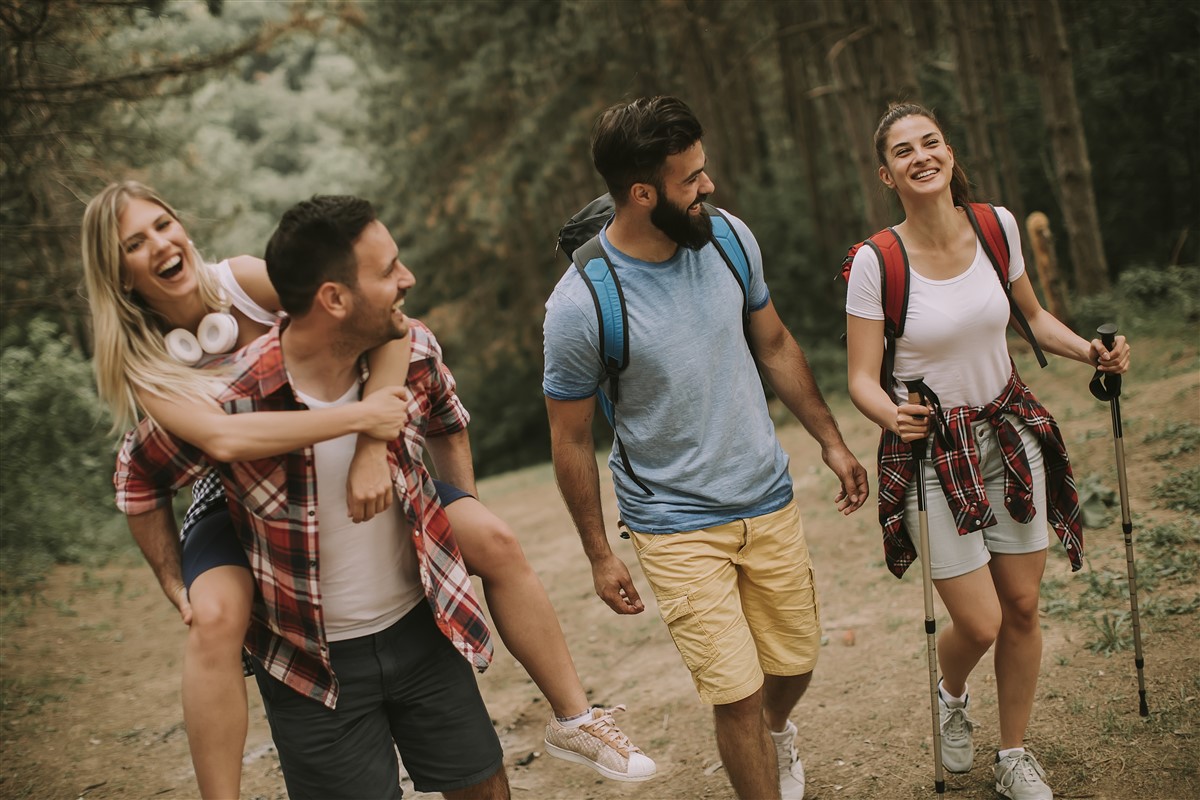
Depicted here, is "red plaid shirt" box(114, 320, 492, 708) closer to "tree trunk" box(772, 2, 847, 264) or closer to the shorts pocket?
the shorts pocket

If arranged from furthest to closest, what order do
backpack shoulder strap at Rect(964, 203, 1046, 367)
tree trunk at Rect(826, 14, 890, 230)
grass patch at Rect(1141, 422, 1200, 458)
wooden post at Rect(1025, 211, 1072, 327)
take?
tree trunk at Rect(826, 14, 890, 230) → wooden post at Rect(1025, 211, 1072, 327) → grass patch at Rect(1141, 422, 1200, 458) → backpack shoulder strap at Rect(964, 203, 1046, 367)

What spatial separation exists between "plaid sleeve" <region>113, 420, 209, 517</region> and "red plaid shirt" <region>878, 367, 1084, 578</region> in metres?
2.31

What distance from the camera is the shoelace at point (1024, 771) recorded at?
3.85 m

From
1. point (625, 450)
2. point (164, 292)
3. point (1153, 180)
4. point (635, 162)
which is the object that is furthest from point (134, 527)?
point (1153, 180)

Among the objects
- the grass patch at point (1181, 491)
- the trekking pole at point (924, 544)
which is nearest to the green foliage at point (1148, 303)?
the grass patch at point (1181, 491)

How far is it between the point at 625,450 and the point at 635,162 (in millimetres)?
971

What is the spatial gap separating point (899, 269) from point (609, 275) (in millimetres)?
980

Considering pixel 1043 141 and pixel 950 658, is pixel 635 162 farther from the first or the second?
pixel 1043 141

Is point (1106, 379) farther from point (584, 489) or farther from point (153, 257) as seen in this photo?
point (153, 257)

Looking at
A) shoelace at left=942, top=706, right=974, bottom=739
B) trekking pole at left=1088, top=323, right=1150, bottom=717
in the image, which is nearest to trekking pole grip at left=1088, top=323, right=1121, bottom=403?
trekking pole at left=1088, top=323, right=1150, bottom=717

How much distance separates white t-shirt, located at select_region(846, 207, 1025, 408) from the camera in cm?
363

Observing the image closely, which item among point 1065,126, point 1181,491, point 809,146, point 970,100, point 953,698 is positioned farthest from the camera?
point 809,146

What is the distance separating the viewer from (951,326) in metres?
3.62

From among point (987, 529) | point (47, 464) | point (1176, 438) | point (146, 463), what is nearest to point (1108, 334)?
point (987, 529)
